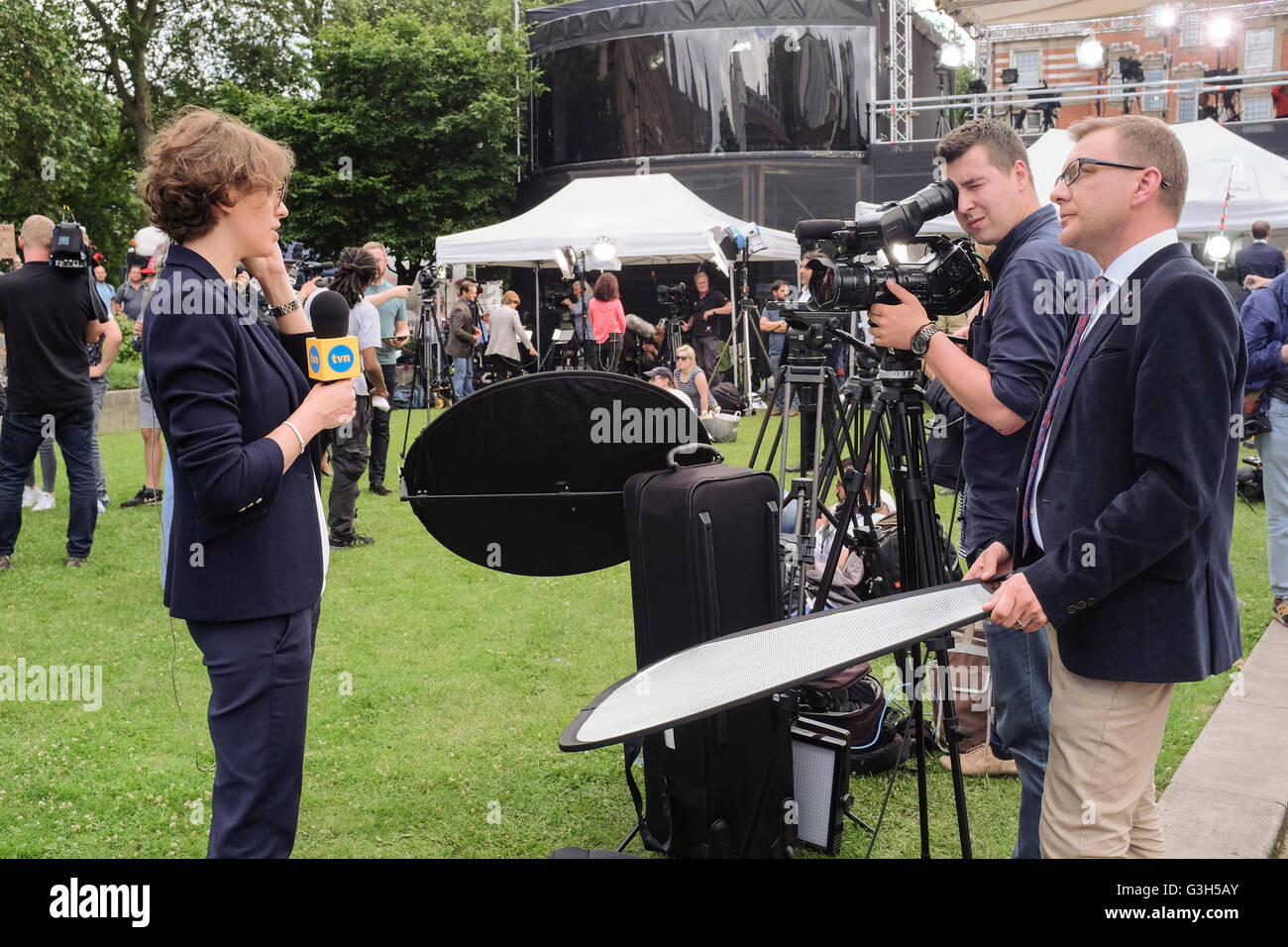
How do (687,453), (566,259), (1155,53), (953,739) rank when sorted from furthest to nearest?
1. (1155,53)
2. (566,259)
3. (687,453)
4. (953,739)

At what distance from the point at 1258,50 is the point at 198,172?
44716mm

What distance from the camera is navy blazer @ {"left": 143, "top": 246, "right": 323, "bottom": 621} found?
6.43 ft

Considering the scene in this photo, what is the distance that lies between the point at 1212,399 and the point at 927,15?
94.4ft

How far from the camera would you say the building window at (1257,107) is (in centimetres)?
3338

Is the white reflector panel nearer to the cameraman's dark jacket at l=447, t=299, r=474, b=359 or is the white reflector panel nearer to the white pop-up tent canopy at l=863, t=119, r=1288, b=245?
the white pop-up tent canopy at l=863, t=119, r=1288, b=245

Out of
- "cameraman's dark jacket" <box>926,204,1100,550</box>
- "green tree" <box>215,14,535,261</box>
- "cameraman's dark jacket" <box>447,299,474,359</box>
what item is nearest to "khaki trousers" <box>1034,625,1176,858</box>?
"cameraman's dark jacket" <box>926,204,1100,550</box>

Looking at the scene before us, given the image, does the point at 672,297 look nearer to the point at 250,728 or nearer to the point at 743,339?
the point at 743,339

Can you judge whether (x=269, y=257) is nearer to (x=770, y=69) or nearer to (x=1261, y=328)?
(x=1261, y=328)

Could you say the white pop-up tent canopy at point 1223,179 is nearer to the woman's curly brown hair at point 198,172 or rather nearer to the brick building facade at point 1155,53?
the woman's curly brown hair at point 198,172

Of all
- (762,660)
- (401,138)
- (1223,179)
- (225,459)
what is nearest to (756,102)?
(401,138)

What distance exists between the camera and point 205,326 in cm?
197

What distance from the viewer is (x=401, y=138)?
24844mm

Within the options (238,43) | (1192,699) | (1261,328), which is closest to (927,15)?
(238,43)
